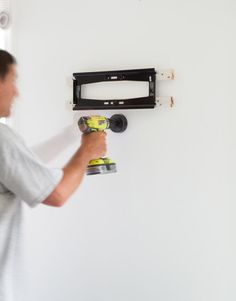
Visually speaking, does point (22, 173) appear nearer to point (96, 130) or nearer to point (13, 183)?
point (13, 183)

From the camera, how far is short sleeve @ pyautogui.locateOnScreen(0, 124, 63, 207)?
1186mm

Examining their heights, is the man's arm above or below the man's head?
below

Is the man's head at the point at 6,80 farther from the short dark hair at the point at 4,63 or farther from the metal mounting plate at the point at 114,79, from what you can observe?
the metal mounting plate at the point at 114,79

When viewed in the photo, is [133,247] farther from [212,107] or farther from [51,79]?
[51,79]

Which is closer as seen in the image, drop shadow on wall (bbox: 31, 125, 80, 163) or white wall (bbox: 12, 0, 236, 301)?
white wall (bbox: 12, 0, 236, 301)

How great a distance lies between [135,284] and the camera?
172 cm

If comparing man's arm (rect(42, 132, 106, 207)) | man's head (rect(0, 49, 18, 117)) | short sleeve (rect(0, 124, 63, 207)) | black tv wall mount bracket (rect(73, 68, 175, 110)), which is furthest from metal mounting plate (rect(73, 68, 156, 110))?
short sleeve (rect(0, 124, 63, 207))

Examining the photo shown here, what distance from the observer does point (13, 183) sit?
120 cm

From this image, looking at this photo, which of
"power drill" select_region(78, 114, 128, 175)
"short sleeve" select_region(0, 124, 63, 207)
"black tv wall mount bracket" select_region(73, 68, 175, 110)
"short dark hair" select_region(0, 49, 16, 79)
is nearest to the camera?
"short sleeve" select_region(0, 124, 63, 207)

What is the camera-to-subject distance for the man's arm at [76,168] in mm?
1261

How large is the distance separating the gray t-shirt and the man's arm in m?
0.03

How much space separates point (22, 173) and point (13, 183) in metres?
0.04

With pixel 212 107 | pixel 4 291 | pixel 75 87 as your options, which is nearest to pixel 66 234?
pixel 4 291

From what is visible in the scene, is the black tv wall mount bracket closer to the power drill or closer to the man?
the power drill
